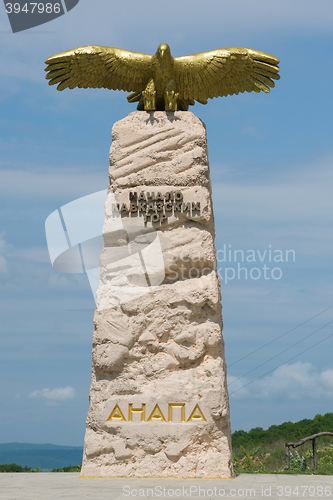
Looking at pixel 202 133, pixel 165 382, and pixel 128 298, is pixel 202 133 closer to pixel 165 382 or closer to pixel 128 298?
pixel 128 298

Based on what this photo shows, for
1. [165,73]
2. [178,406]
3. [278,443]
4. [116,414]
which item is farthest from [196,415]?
[278,443]

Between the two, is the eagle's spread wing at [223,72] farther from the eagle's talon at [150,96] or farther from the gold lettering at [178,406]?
the gold lettering at [178,406]

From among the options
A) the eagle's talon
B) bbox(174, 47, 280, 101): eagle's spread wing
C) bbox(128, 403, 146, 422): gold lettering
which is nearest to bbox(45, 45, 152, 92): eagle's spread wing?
the eagle's talon

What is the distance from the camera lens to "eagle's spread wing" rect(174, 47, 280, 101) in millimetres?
9570

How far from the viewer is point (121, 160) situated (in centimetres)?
930

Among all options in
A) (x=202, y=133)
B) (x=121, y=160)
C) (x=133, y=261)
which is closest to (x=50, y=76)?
(x=121, y=160)

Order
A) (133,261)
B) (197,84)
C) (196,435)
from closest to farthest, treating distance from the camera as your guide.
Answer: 1. (196,435)
2. (133,261)
3. (197,84)

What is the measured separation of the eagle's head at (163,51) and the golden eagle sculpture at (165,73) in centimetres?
3

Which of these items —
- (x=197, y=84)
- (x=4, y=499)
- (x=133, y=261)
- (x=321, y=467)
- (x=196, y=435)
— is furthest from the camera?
(x=321, y=467)

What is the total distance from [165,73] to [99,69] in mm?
1109

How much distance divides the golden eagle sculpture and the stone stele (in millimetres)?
501

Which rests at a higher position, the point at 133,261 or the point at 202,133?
the point at 202,133

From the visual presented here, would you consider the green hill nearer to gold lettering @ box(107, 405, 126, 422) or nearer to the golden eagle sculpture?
gold lettering @ box(107, 405, 126, 422)

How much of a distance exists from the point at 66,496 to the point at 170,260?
364cm
